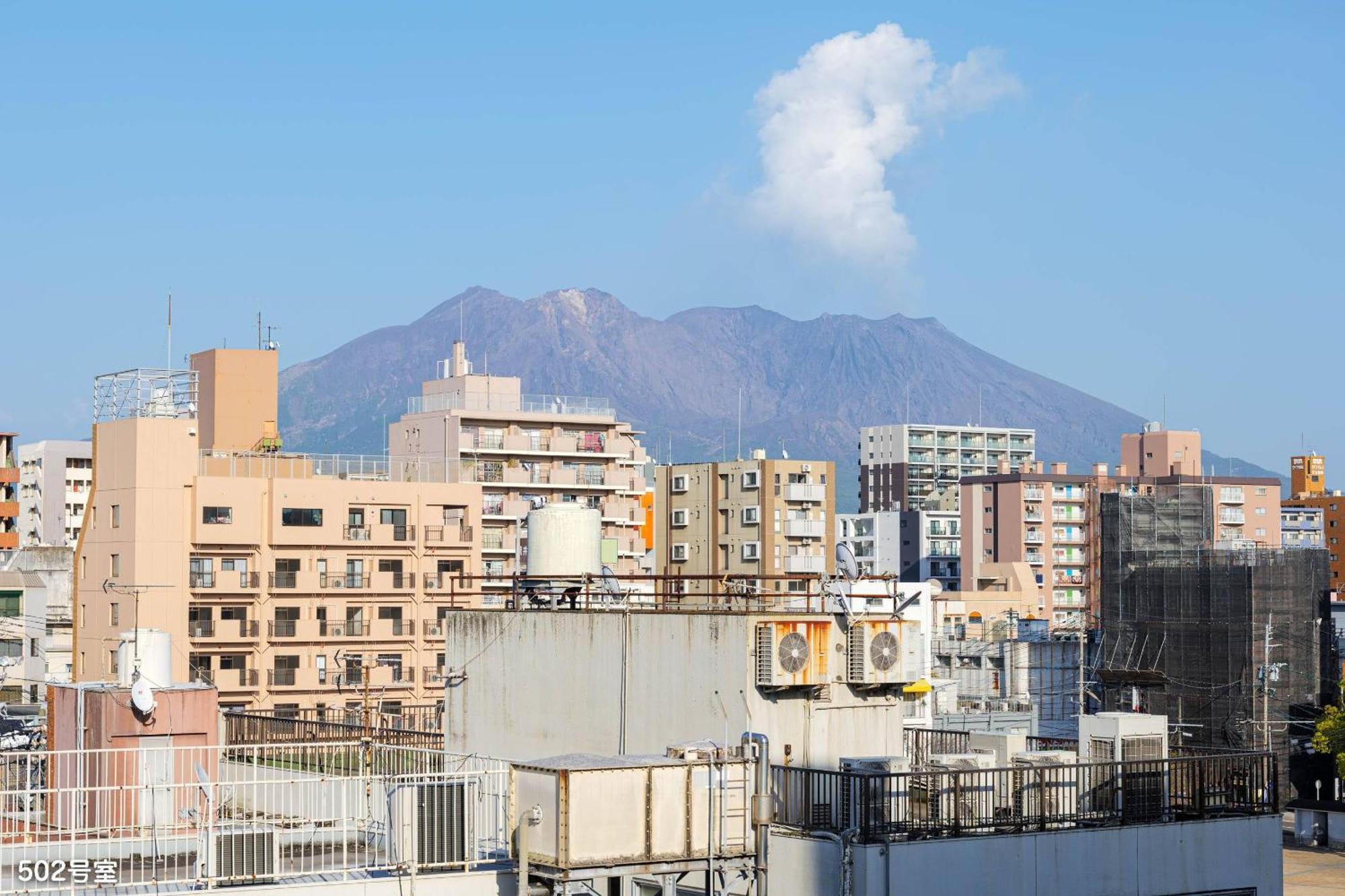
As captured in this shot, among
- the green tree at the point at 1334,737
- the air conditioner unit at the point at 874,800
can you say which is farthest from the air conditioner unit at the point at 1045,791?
the green tree at the point at 1334,737

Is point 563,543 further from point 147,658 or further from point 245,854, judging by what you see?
point 245,854

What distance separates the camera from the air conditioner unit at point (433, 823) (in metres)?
23.1

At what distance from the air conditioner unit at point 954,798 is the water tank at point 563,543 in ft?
36.1

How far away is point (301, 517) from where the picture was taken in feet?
272

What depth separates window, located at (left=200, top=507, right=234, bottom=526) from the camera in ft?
A: 261

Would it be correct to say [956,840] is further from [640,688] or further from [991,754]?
[640,688]

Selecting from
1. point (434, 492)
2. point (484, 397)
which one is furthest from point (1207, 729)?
point (484, 397)

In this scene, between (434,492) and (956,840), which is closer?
(956,840)

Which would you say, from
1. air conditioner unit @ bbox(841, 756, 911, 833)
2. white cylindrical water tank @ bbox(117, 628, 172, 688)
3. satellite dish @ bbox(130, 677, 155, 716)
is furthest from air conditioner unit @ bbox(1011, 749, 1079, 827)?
white cylindrical water tank @ bbox(117, 628, 172, 688)

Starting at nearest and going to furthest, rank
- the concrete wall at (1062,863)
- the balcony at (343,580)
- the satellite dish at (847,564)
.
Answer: the concrete wall at (1062,863) < the satellite dish at (847,564) < the balcony at (343,580)

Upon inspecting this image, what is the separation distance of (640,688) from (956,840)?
21.7 feet

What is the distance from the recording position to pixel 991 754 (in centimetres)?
2881

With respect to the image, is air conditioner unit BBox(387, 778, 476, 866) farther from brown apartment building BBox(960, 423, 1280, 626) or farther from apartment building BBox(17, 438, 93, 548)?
brown apartment building BBox(960, 423, 1280, 626)

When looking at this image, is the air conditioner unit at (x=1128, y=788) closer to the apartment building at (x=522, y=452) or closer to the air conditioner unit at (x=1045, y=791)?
the air conditioner unit at (x=1045, y=791)
